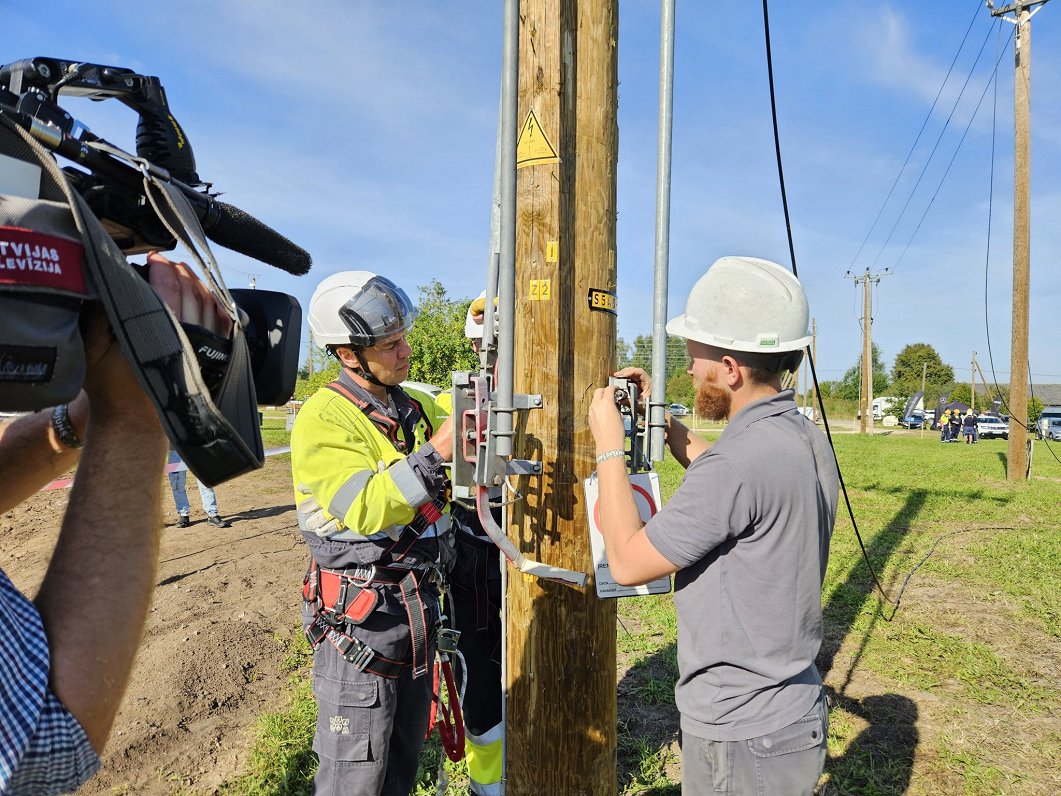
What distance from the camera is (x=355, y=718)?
2648 millimetres

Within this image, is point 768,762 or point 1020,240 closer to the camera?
point 768,762

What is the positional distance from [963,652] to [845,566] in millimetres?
2613

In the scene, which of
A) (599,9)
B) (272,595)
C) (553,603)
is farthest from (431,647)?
(272,595)

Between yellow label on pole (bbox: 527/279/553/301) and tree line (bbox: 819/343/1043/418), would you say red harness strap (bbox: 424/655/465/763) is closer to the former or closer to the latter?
yellow label on pole (bbox: 527/279/553/301)

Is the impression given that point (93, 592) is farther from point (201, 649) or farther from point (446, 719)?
point (201, 649)

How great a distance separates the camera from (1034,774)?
3871 mm

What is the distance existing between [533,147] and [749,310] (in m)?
0.95

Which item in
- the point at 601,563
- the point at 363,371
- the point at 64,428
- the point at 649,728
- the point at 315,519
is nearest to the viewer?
the point at 64,428

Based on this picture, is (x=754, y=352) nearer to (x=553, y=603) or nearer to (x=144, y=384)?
(x=553, y=603)

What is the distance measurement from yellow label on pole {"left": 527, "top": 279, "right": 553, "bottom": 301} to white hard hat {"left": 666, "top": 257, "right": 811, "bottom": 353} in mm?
497

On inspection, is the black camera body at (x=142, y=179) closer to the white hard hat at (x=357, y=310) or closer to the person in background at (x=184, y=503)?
the white hard hat at (x=357, y=310)

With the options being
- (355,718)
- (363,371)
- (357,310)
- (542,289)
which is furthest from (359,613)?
(542,289)

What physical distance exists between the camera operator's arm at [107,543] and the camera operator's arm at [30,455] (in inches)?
14.4

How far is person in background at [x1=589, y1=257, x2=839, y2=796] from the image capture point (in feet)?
6.32
